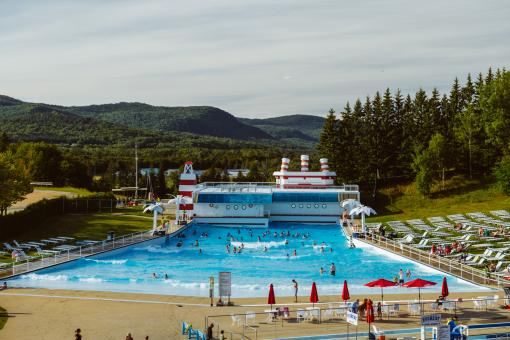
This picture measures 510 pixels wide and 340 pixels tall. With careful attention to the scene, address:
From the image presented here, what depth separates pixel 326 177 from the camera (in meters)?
67.4

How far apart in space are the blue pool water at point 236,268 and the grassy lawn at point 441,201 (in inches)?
440

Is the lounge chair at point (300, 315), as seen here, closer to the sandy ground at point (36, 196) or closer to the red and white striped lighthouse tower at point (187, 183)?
the red and white striped lighthouse tower at point (187, 183)

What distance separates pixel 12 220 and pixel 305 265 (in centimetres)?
2315

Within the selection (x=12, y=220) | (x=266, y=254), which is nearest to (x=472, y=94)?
(x=266, y=254)

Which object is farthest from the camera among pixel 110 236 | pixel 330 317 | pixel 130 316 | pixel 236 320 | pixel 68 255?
pixel 110 236

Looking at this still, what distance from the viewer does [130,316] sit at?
84.5 feet

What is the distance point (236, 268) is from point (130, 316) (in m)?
15.0

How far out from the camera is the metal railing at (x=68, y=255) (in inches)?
1347

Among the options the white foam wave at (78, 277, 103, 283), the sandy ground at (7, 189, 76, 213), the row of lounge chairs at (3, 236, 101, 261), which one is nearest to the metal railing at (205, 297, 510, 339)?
the white foam wave at (78, 277, 103, 283)

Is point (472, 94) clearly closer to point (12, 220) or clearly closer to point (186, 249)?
point (186, 249)

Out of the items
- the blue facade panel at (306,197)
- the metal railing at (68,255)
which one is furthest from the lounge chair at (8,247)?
the blue facade panel at (306,197)

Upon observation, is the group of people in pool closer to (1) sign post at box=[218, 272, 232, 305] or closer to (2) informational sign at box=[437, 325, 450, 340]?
(1) sign post at box=[218, 272, 232, 305]

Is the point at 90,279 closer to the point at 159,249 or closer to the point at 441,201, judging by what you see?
the point at 159,249

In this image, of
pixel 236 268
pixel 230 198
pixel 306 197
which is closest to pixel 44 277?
pixel 236 268
